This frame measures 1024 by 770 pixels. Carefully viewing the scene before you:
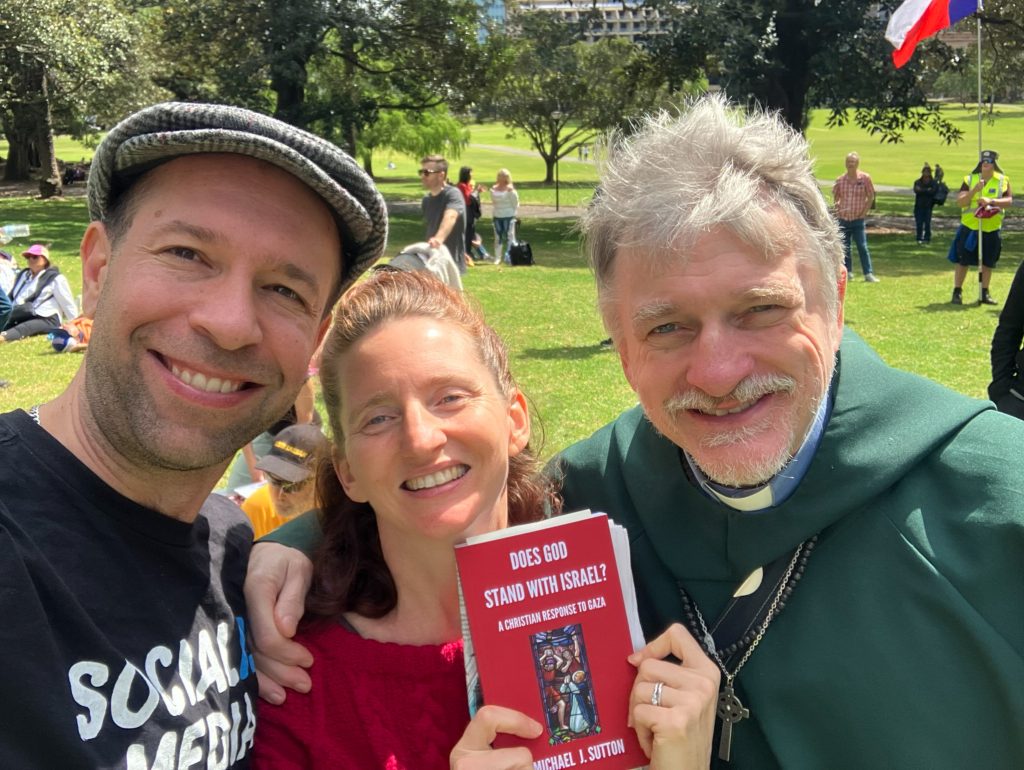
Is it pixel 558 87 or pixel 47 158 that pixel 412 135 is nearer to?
pixel 558 87

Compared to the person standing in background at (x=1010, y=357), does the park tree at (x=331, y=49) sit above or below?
above

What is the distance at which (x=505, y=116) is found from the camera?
141 ft

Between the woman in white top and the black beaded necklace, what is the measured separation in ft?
59.0

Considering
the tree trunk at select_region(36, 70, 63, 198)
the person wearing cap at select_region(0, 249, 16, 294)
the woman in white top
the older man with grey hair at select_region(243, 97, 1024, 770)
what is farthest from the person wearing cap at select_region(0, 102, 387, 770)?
the tree trunk at select_region(36, 70, 63, 198)

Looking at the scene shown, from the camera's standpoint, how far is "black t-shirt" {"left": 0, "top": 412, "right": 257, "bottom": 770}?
62.0 inches

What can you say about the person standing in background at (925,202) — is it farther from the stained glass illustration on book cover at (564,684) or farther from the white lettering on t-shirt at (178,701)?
the white lettering on t-shirt at (178,701)

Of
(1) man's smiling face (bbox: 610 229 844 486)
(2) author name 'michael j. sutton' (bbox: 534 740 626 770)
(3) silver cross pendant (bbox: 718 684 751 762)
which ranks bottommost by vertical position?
(3) silver cross pendant (bbox: 718 684 751 762)

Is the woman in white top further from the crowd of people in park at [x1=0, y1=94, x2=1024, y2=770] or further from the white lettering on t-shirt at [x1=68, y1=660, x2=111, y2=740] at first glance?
the white lettering on t-shirt at [x1=68, y1=660, x2=111, y2=740]

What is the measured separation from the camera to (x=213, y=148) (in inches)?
75.0

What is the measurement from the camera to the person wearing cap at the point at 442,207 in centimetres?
1306

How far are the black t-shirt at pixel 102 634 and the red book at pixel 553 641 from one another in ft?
1.78

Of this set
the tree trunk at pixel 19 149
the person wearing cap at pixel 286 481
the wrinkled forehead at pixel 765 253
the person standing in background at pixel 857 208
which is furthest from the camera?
the tree trunk at pixel 19 149

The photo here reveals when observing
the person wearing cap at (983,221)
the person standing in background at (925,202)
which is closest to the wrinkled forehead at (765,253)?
the person wearing cap at (983,221)

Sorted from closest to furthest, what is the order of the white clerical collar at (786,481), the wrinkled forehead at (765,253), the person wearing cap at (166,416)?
the person wearing cap at (166,416)
the wrinkled forehead at (765,253)
the white clerical collar at (786,481)
